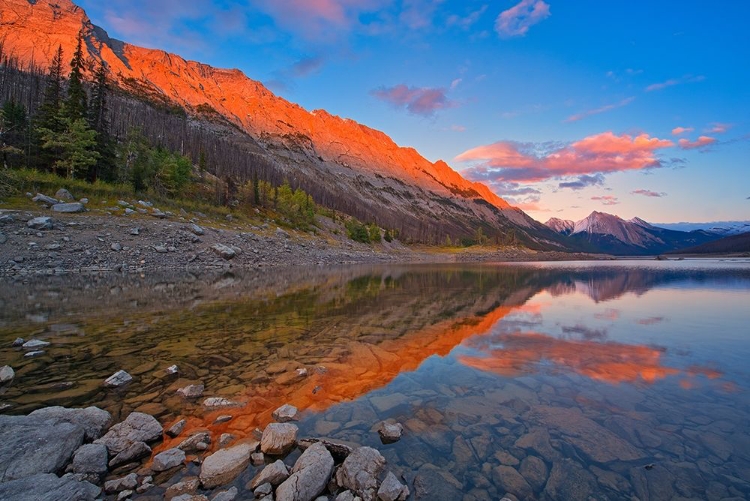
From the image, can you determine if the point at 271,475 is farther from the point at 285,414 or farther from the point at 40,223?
the point at 40,223

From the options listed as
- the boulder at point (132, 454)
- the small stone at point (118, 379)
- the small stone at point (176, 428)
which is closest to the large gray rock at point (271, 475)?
the boulder at point (132, 454)

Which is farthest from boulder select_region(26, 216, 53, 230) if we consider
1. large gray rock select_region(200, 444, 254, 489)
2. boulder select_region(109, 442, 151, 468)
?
large gray rock select_region(200, 444, 254, 489)

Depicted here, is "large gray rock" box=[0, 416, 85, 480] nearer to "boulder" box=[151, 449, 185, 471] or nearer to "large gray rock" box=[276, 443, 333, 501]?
"boulder" box=[151, 449, 185, 471]

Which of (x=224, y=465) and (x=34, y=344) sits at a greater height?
(x=34, y=344)

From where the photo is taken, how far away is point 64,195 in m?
38.2

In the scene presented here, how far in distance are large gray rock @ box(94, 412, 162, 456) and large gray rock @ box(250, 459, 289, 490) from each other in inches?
97.9

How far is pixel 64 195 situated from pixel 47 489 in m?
47.0

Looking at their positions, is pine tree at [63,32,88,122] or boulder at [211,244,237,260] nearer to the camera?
boulder at [211,244,237,260]

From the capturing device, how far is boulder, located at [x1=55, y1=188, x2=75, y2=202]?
37.8 m

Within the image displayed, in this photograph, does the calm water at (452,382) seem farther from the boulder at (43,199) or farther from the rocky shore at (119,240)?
the boulder at (43,199)

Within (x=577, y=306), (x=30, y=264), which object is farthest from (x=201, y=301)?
(x=577, y=306)

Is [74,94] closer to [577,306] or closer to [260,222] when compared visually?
[260,222]

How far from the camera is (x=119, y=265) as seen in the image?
33.2 meters

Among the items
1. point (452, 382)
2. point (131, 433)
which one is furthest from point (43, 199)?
point (452, 382)
